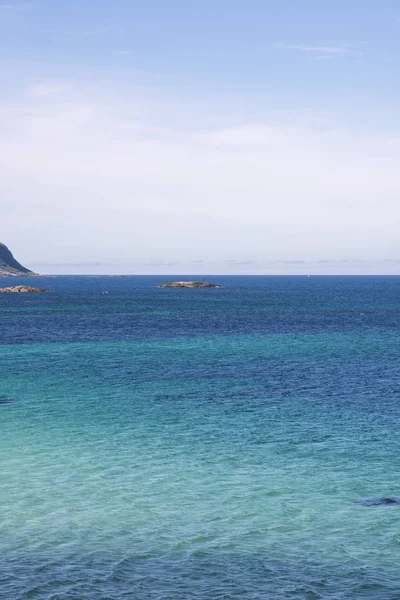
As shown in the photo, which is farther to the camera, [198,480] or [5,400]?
[5,400]

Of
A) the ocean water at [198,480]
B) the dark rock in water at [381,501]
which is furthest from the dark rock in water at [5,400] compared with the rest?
the dark rock in water at [381,501]

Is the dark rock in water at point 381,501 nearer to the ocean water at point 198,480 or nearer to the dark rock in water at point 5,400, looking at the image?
the ocean water at point 198,480

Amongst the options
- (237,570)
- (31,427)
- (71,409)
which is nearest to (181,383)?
(71,409)

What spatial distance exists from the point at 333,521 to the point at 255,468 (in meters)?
7.36

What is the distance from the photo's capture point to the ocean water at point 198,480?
68.3 ft

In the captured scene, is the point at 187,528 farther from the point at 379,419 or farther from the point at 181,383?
the point at 181,383

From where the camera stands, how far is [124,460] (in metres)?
33.9

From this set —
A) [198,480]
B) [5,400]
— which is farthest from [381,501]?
[5,400]

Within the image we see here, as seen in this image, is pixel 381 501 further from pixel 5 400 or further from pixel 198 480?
pixel 5 400

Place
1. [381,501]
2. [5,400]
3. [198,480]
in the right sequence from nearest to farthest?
[381,501] → [198,480] → [5,400]

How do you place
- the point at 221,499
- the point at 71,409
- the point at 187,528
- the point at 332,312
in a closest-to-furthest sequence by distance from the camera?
the point at 187,528
the point at 221,499
the point at 71,409
the point at 332,312

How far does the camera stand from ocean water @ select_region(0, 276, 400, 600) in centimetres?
2081

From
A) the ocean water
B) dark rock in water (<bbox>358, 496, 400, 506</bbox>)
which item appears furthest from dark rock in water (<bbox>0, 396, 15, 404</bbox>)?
dark rock in water (<bbox>358, 496, 400, 506</bbox>)

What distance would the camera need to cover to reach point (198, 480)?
100 ft
